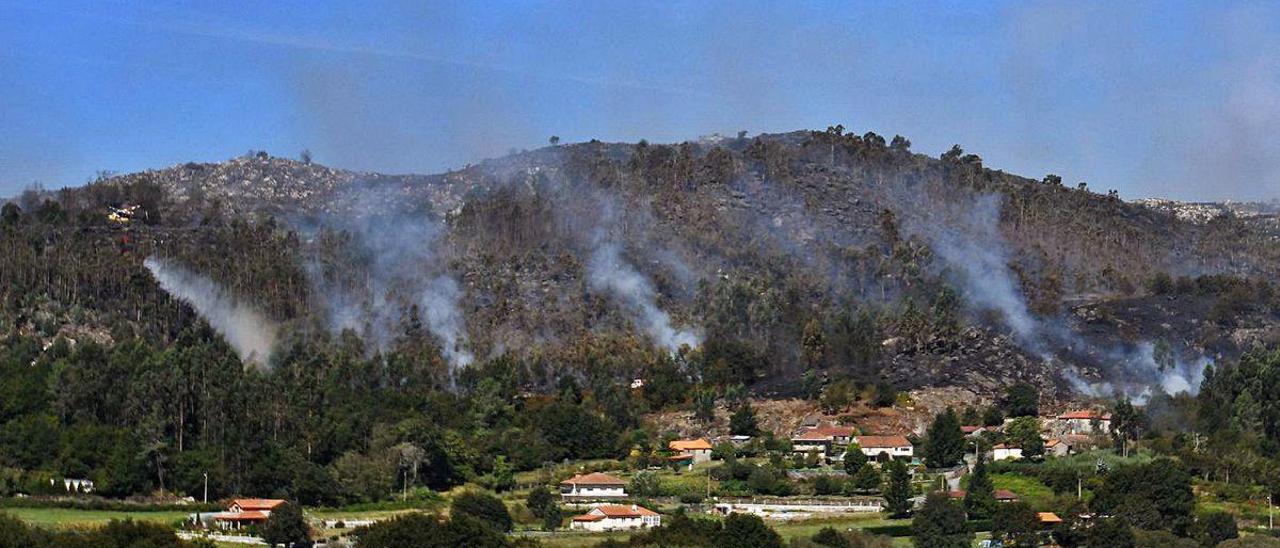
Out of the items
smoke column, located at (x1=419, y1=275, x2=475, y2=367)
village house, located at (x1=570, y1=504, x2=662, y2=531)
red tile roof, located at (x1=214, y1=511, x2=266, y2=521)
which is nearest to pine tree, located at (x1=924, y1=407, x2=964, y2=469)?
village house, located at (x1=570, y1=504, x2=662, y2=531)

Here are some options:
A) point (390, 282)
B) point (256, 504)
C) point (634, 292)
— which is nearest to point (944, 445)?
point (256, 504)

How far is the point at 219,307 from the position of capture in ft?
452

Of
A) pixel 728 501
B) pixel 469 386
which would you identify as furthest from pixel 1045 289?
pixel 728 501

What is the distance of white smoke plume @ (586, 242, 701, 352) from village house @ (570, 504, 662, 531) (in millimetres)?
47794

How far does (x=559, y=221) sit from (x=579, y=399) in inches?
1868

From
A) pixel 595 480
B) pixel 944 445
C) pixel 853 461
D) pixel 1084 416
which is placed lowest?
pixel 595 480

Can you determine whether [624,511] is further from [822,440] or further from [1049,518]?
[822,440]

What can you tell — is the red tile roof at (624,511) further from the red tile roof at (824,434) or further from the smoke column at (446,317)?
the smoke column at (446,317)

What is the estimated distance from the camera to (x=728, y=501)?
94.1m

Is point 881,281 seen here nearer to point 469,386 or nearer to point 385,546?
point 469,386

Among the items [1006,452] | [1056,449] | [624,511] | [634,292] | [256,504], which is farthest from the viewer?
[634,292]

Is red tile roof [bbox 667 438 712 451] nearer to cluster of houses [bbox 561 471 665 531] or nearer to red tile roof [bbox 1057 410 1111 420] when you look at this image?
cluster of houses [bbox 561 471 665 531]

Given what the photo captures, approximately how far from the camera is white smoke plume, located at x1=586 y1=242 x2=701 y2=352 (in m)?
141

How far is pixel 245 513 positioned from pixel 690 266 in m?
75.6
